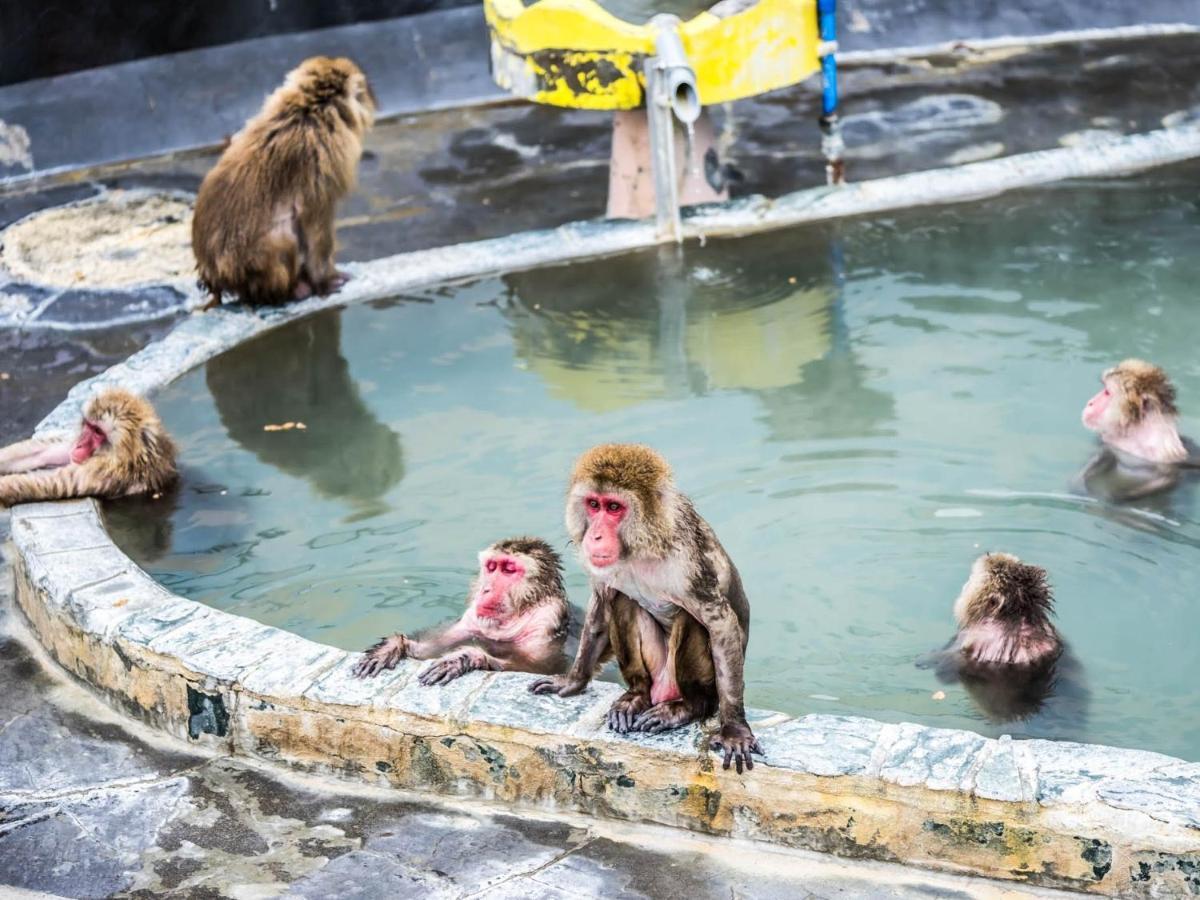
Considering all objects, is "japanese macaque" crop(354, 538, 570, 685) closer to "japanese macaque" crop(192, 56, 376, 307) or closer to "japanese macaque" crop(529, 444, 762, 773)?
"japanese macaque" crop(529, 444, 762, 773)

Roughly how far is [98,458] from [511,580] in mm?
2209

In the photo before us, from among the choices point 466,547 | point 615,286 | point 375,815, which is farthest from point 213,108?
point 375,815

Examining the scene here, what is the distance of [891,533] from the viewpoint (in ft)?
21.9

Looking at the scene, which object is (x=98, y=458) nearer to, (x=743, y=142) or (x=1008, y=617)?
(x=1008, y=617)

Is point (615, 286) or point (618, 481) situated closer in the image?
point (618, 481)

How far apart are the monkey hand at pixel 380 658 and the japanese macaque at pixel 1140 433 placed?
3222 mm

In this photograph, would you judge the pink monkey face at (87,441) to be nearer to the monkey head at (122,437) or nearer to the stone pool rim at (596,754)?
the monkey head at (122,437)

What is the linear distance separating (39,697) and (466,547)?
6.00 ft

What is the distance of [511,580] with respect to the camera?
18.9 feet

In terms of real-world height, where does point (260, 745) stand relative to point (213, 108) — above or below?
below

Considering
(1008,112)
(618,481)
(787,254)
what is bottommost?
(618,481)

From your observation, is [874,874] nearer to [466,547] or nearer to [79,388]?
[466,547]

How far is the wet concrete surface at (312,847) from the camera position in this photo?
14.2 ft

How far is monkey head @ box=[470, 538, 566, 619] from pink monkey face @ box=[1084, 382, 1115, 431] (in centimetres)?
260
